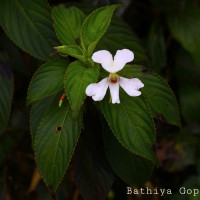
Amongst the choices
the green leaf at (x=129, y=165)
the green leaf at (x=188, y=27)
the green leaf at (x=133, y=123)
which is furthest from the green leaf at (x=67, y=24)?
the green leaf at (x=188, y=27)

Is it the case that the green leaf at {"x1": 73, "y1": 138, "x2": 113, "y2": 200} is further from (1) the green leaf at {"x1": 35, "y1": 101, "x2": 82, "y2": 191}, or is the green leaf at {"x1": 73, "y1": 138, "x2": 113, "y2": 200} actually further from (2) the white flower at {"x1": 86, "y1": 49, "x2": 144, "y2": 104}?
(2) the white flower at {"x1": 86, "y1": 49, "x2": 144, "y2": 104}

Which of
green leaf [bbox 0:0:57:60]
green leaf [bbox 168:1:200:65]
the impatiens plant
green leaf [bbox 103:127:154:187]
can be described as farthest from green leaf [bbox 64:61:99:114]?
green leaf [bbox 168:1:200:65]

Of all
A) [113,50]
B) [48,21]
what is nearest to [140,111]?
[113,50]

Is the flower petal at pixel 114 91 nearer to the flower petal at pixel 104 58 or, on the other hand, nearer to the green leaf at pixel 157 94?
the flower petal at pixel 104 58

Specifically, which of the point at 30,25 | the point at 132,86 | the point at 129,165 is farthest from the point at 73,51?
the point at 129,165

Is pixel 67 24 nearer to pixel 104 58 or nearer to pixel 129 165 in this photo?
pixel 104 58

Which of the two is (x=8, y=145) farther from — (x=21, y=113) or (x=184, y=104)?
(x=184, y=104)

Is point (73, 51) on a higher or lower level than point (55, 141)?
higher
